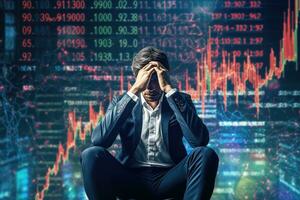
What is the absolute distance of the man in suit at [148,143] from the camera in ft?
6.75

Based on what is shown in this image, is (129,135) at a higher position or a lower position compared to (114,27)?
lower

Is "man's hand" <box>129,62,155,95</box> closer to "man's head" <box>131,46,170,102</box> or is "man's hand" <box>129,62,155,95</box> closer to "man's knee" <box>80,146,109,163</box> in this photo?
"man's head" <box>131,46,170,102</box>

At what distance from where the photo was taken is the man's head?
92.5 inches

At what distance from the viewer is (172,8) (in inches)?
170

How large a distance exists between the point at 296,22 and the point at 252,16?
1.22 ft

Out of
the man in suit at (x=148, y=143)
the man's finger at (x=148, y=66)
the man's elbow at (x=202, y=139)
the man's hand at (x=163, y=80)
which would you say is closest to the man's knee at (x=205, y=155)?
the man in suit at (x=148, y=143)

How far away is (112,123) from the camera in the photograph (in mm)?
2213

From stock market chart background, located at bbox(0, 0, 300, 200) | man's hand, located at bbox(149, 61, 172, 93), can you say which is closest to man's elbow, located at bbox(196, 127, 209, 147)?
man's hand, located at bbox(149, 61, 172, 93)

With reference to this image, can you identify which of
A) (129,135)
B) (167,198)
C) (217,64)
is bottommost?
(167,198)

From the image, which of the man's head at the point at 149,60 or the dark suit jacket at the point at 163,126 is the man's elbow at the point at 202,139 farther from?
the man's head at the point at 149,60

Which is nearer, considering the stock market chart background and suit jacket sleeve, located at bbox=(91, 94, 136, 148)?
suit jacket sleeve, located at bbox=(91, 94, 136, 148)

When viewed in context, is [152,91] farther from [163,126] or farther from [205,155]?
[205,155]

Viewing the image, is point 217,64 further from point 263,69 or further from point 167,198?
point 167,198

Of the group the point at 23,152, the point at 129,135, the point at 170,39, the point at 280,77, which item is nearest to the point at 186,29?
the point at 170,39
